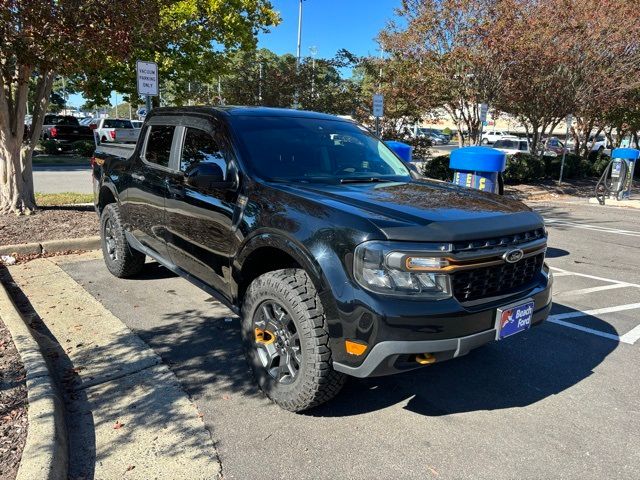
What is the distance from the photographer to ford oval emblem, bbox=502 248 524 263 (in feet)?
9.67

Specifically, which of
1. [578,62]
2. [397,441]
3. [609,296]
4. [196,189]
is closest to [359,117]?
[578,62]

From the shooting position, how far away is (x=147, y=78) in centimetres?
794

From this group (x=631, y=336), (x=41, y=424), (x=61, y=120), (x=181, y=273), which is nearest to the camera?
(x=41, y=424)

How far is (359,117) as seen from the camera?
17594mm

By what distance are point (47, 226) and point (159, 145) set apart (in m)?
3.66

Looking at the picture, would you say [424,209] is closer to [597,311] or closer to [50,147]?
[597,311]

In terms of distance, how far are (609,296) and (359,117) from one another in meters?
12.9

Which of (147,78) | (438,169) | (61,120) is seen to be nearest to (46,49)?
(147,78)

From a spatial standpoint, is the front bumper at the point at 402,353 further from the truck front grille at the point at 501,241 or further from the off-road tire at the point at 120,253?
the off-road tire at the point at 120,253

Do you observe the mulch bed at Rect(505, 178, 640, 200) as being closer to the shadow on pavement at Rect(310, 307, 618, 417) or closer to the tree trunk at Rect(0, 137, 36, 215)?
the shadow on pavement at Rect(310, 307, 618, 417)

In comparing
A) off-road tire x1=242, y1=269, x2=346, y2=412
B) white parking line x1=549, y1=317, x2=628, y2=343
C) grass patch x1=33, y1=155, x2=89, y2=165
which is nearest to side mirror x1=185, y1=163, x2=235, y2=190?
off-road tire x1=242, y1=269, x2=346, y2=412

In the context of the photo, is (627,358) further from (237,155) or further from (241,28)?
(241,28)

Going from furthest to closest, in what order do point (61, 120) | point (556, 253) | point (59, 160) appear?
point (61, 120) < point (59, 160) < point (556, 253)

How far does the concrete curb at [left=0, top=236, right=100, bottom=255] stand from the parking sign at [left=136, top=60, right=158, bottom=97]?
8.06ft
